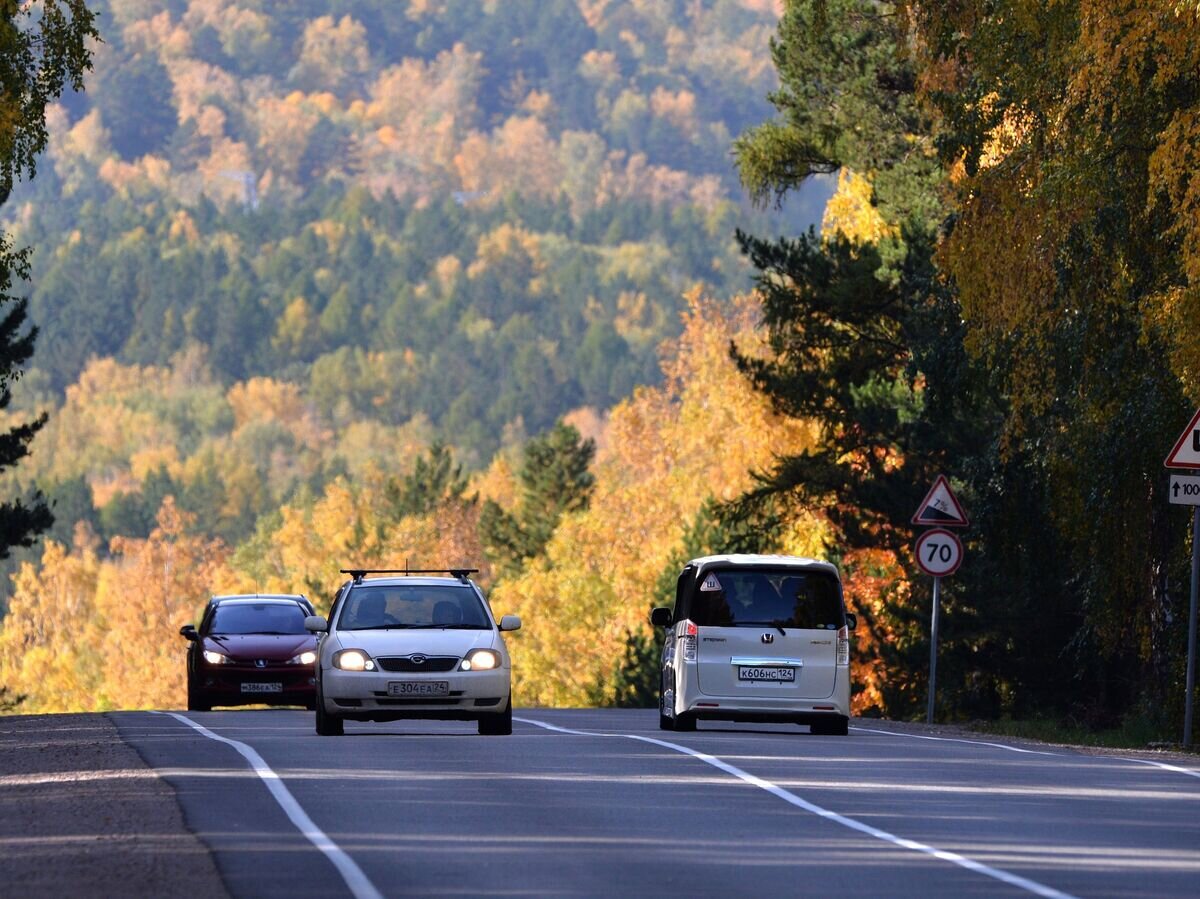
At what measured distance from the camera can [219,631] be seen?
36.8 meters

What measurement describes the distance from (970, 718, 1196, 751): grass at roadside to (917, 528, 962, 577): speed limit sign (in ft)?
7.14

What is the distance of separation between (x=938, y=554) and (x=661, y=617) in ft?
25.0

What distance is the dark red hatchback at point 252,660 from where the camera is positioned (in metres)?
35.7

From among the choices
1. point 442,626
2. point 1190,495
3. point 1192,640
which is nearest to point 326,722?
point 442,626

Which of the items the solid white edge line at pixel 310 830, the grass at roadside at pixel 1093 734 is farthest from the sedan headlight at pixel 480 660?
the grass at roadside at pixel 1093 734

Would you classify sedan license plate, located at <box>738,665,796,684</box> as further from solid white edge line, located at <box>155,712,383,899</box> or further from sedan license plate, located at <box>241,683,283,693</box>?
sedan license plate, located at <box>241,683,283,693</box>

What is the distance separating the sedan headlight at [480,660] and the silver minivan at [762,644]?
2.40 m

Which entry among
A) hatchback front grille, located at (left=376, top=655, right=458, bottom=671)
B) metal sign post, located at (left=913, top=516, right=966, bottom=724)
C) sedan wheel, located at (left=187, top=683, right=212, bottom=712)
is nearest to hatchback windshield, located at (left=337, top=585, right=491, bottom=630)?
hatchback front grille, located at (left=376, top=655, right=458, bottom=671)

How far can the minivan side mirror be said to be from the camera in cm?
2919

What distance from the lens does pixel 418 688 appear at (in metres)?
26.4

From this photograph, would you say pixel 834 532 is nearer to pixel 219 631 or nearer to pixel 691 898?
pixel 219 631

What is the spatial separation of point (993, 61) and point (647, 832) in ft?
43.3

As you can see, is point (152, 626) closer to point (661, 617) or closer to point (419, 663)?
point (661, 617)

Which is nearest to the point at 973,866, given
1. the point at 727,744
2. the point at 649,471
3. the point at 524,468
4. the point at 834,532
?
the point at 727,744
